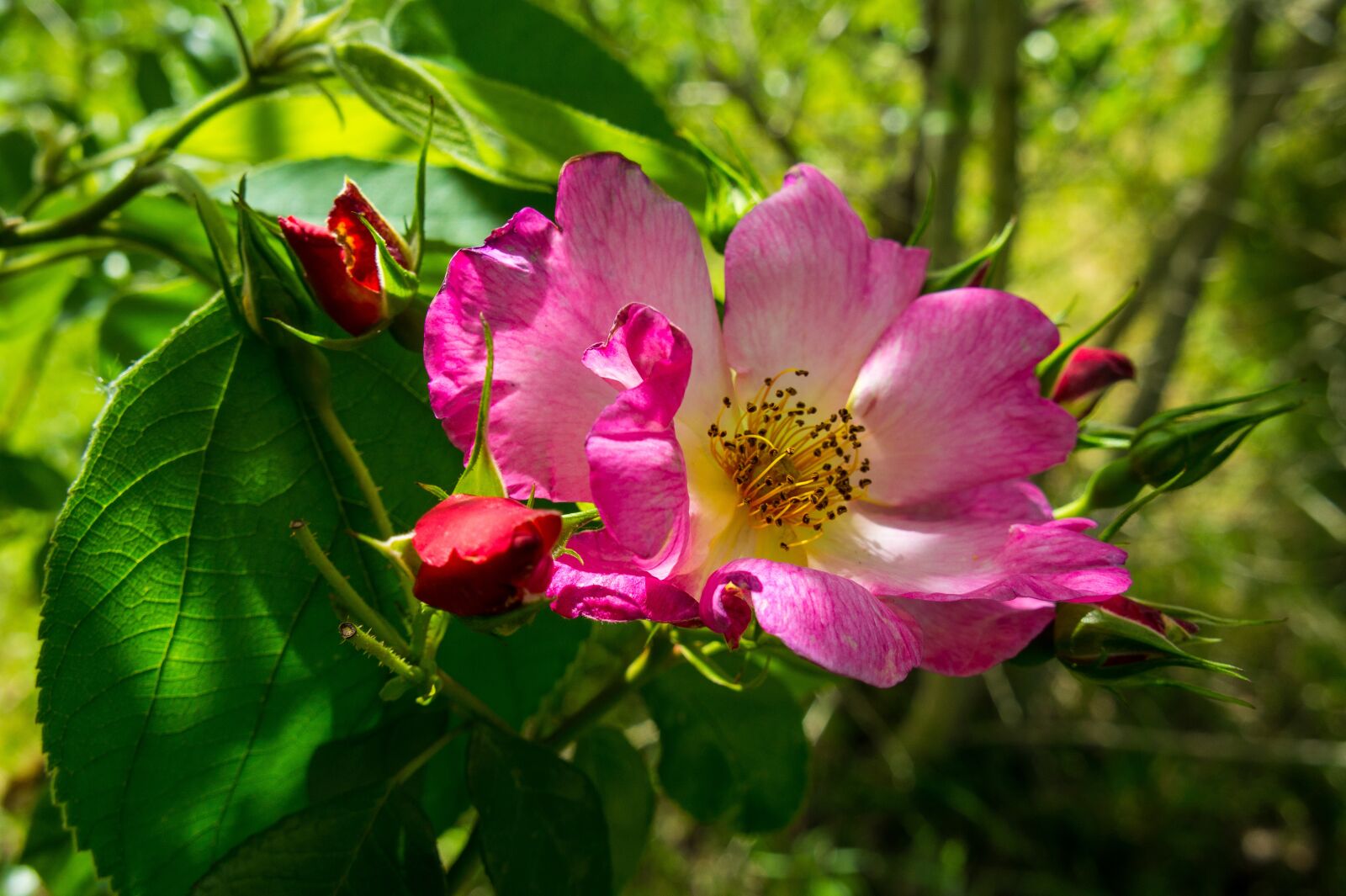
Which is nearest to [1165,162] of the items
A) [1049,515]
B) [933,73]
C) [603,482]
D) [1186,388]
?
[1186,388]

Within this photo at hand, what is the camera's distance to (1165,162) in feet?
10.5

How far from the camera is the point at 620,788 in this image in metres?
0.62

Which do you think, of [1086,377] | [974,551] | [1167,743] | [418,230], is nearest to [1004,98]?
[1086,377]

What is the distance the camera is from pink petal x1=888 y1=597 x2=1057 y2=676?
0.42 m

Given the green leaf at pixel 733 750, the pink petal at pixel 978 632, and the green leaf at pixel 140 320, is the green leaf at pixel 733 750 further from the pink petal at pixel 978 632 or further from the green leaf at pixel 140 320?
the green leaf at pixel 140 320

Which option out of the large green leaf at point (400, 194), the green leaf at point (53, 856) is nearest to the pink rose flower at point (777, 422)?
the large green leaf at point (400, 194)

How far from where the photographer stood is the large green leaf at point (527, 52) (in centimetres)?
58

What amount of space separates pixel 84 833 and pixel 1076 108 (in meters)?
2.04

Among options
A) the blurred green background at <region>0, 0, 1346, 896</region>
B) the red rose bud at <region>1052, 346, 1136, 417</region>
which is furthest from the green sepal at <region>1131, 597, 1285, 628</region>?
the blurred green background at <region>0, 0, 1346, 896</region>

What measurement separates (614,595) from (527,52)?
37cm

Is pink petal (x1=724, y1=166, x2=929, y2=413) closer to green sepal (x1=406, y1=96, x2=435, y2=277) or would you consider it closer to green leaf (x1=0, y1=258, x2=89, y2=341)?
green sepal (x1=406, y1=96, x2=435, y2=277)

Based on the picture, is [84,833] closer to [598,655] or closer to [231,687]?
[231,687]

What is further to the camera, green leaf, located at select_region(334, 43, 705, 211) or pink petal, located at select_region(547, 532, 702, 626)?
green leaf, located at select_region(334, 43, 705, 211)

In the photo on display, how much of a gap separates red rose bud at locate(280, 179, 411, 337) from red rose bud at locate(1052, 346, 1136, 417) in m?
0.37
